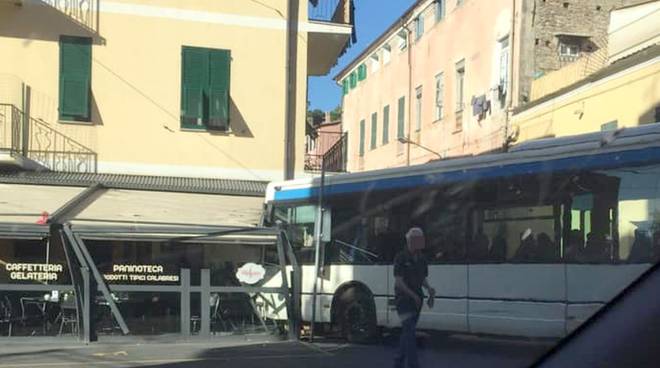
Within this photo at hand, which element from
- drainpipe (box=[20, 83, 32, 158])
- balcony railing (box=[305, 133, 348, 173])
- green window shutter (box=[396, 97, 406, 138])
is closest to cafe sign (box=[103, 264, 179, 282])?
balcony railing (box=[305, 133, 348, 173])

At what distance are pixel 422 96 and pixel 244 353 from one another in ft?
15.0

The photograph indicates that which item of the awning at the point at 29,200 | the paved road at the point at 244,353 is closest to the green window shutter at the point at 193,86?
the awning at the point at 29,200

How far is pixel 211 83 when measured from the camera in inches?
539

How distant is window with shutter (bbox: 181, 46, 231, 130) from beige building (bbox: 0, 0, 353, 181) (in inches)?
0.8

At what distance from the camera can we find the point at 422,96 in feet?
34.5

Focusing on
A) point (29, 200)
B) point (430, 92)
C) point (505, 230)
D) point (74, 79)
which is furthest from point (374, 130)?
point (74, 79)

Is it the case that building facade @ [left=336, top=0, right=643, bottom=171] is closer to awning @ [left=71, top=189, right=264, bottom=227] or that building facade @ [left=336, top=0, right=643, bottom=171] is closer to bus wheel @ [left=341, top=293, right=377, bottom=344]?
bus wheel @ [left=341, top=293, right=377, bottom=344]

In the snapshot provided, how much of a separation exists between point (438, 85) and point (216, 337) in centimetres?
505

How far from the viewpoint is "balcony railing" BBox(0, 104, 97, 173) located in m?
12.7

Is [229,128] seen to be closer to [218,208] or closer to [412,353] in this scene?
[218,208]

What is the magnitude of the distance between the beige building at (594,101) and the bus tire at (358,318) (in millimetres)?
2502

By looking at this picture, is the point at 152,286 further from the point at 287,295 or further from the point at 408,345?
the point at 408,345

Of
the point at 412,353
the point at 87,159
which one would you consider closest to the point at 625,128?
the point at 412,353

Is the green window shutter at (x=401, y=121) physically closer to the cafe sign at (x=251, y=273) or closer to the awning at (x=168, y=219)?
the awning at (x=168, y=219)
